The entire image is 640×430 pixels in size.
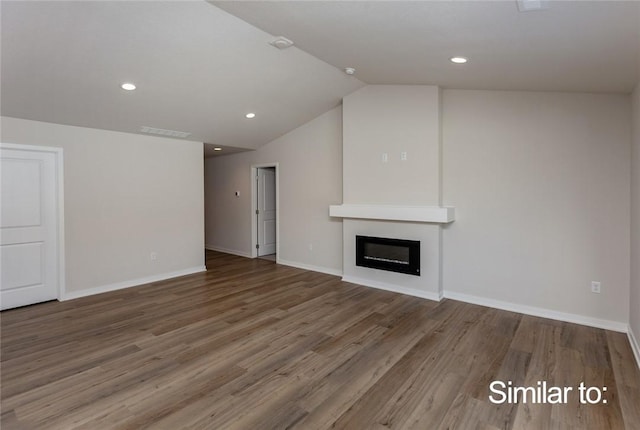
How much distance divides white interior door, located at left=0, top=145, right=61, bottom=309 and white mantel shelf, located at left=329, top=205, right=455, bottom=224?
150 inches

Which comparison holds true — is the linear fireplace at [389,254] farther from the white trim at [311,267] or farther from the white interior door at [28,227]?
the white interior door at [28,227]

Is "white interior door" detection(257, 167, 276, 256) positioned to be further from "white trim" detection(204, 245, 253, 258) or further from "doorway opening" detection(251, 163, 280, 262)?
"white trim" detection(204, 245, 253, 258)

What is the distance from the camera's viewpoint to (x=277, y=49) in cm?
363

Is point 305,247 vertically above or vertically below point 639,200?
below

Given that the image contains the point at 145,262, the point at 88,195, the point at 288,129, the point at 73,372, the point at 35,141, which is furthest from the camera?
the point at 288,129

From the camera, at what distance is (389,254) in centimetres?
488

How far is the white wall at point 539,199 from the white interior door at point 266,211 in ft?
13.1

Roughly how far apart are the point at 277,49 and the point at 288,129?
2610 millimetres

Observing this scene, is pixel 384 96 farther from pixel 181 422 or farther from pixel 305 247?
pixel 181 422

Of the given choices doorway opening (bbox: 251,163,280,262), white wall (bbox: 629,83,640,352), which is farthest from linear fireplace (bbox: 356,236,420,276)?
doorway opening (bbox: 251,163,280,262)

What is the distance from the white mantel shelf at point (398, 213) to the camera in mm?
4324

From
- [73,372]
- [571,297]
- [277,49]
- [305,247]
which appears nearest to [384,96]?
[277,49]

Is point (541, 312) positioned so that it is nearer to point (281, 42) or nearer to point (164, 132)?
point (281, 42)

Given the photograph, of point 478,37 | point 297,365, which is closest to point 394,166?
point 478,37
